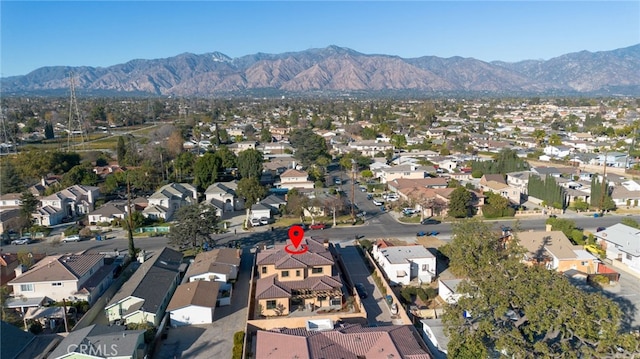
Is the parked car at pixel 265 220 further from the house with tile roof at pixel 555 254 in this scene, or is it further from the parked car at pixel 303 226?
the house with tile roof at pixel 555 254

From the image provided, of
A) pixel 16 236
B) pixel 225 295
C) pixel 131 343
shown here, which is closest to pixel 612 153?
pixel 225 295

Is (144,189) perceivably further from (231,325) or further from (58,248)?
(231,325)

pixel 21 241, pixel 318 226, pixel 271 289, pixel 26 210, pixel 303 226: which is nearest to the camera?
pixel 271 289

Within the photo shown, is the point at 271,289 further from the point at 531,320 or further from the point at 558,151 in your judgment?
the point at 558,151

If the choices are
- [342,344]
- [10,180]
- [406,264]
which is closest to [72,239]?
[10,180]

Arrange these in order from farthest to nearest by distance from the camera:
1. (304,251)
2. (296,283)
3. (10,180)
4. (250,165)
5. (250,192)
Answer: (250,165) → (10,180) → (250,192) → (304,251) → (296,283)

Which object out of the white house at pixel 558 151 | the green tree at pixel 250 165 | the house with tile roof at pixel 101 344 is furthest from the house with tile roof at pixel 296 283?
the white house at pixel 558 151

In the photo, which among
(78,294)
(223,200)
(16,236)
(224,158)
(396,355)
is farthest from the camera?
(224,158)

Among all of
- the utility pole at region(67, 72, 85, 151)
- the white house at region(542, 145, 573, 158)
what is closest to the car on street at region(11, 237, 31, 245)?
the utility pole at region(67, 72, 85, 151)
